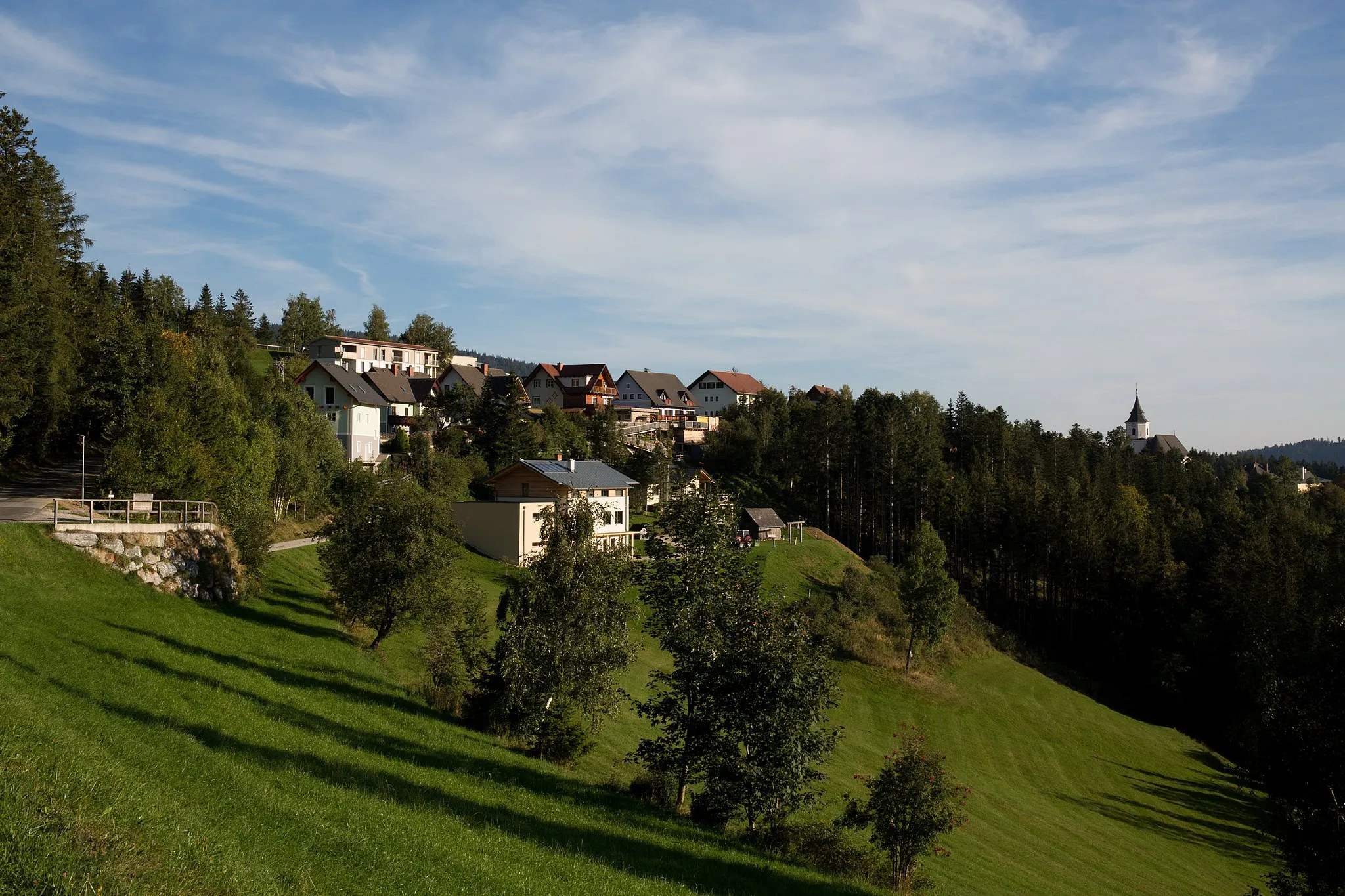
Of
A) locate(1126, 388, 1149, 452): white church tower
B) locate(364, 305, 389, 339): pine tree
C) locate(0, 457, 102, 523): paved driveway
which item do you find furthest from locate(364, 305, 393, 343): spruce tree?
locate(1126, 388, 1149, 452): white church tower

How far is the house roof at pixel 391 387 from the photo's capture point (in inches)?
3125

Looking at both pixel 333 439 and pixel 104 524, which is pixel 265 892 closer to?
pixel 104 524

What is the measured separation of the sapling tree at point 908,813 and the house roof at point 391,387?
220 ft

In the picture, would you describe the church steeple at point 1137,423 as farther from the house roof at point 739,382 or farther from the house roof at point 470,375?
the house roof at point 470,375

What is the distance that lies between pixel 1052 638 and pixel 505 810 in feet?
233

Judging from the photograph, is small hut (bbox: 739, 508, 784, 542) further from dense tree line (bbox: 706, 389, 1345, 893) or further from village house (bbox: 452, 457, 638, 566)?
dense tree line (bbox: 706, 389, 1345, 893)

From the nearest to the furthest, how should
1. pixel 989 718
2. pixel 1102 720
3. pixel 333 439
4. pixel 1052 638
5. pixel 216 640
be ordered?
pixel 216 640 → pixel 989 718 → pixel 1102 720 → pixel 333 439 → pixel 1052 638

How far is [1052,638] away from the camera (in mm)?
75188

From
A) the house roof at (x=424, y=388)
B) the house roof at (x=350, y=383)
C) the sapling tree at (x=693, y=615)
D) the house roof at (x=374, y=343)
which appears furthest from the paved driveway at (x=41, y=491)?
the house roof at (x=374, y=343)

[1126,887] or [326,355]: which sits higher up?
[326,355]

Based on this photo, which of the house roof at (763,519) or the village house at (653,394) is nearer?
the house roof at (763,519)

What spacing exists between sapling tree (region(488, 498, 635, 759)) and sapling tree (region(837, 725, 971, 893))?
7853 mm

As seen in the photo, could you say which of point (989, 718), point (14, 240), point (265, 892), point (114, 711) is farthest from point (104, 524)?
point (989, 718)

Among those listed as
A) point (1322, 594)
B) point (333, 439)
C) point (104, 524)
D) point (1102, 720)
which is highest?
point (333, 439)
